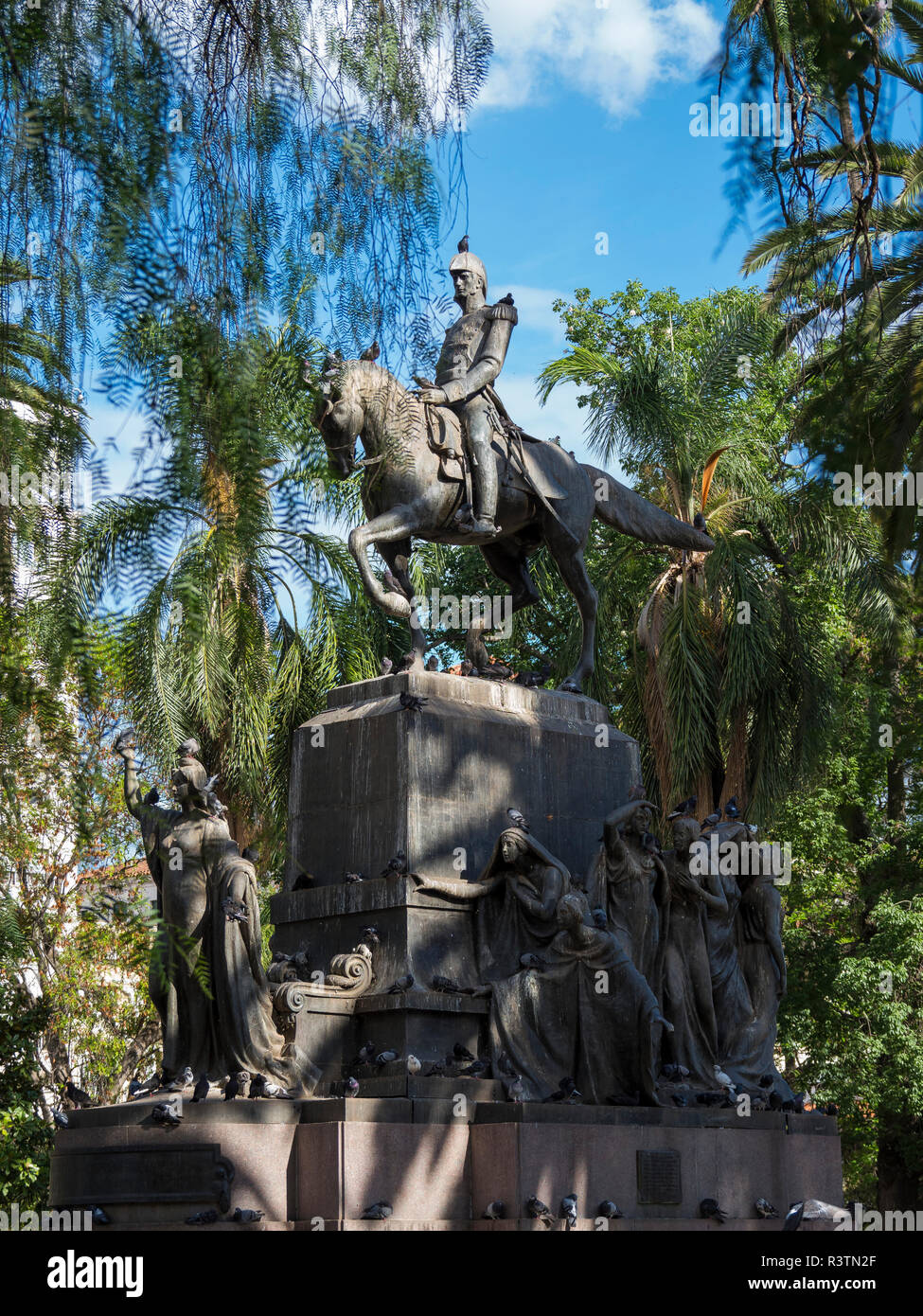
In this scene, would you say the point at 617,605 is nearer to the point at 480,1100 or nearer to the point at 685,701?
the point at 685,701

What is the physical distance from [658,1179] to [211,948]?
3.42 metres

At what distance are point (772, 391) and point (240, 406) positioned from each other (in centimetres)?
2680

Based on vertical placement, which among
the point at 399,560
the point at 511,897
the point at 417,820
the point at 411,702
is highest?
the point at 399,560

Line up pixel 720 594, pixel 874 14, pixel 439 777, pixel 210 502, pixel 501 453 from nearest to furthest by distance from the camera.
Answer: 1. pixel 210 502
2. pixel 874 14
3. pixel 439 777
4. pixel 501 453
5. pixel 720 594

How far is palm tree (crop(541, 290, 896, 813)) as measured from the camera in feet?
72.5

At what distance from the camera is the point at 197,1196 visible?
34.0ft

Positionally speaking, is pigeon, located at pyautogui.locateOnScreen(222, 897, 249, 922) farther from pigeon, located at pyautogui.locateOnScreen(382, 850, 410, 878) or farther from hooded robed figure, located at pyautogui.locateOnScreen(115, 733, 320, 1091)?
pigeon, located at pyautogui.locateOnScreen(382, 850, 410, 878)

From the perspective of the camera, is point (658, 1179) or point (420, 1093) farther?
point (658, 1179)

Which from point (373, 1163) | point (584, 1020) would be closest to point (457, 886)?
point (584, 1020)

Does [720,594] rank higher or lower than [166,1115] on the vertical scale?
higher

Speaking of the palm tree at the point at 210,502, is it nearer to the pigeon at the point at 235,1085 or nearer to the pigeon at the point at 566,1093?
the pigeon at the point at 235,1085

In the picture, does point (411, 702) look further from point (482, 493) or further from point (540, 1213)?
point (540, 1213)

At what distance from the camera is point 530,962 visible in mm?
12180

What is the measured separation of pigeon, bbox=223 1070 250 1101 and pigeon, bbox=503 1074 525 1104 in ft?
5.75
